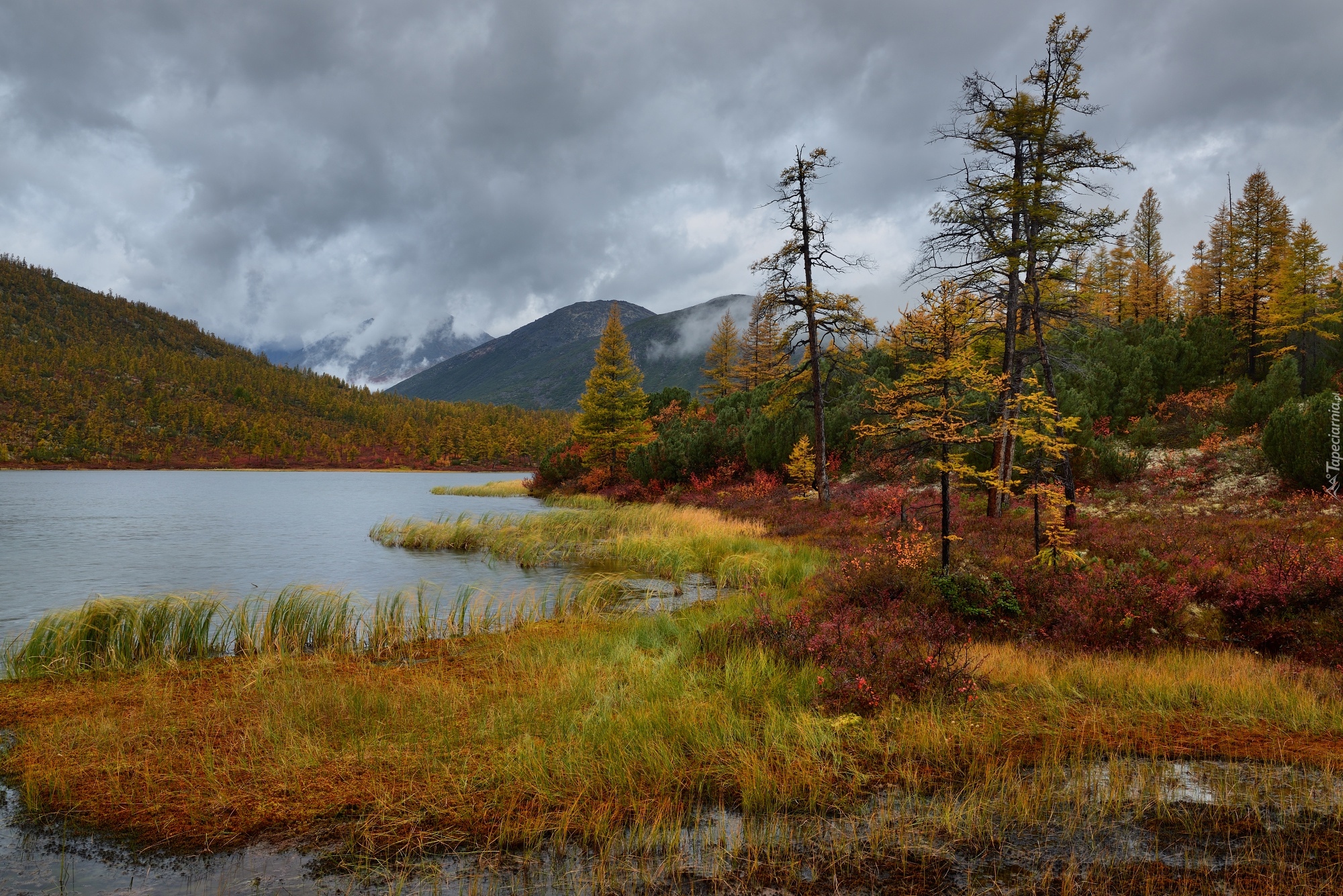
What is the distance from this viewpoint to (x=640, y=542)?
17.8 meters

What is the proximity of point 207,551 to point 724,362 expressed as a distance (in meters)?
48.6

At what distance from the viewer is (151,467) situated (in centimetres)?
10275

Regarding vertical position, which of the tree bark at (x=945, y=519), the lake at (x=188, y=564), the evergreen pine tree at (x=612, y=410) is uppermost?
the evergreen pine tree at (x=612, y=410)

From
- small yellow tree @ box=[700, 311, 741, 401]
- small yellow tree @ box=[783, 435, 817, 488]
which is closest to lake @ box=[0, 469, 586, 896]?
small yellow tree @ box=[783, 435, 817, 488]

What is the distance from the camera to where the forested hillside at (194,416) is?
105 meters

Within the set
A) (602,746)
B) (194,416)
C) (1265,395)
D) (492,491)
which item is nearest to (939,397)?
(602,746)

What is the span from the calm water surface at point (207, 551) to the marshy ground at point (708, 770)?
21.5ft

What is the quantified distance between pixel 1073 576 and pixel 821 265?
48.2ft

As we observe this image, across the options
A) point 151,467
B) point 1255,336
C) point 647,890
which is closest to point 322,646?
point 647,890

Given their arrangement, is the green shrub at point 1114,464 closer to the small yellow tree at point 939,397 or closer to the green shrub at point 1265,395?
the green shrub at point 1265,395

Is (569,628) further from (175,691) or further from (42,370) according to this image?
(42,370)

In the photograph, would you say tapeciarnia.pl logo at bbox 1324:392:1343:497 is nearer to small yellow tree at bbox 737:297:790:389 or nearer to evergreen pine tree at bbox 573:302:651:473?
evergreen pine tree at bbox 573:302:651:473

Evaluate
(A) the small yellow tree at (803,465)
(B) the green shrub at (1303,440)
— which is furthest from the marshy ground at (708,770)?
(A) the small yellow tree at (803,465)

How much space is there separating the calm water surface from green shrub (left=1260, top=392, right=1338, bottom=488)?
1805 centimetres
